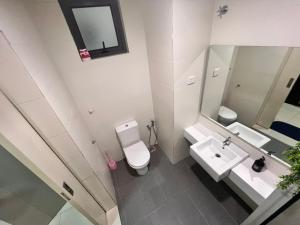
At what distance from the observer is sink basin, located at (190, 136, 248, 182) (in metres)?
1.39

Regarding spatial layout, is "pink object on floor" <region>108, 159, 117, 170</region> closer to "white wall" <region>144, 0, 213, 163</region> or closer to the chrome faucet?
"white wall" <region>144, 0, 213, 163</region>

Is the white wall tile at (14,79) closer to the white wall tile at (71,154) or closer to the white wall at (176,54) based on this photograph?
the white wall tile at (71,154)

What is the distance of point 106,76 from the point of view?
1714 millimetres

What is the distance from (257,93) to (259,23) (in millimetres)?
634

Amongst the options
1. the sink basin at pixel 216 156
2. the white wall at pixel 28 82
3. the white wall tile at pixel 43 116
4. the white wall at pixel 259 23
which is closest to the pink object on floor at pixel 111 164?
the white wall at pixel 28 82

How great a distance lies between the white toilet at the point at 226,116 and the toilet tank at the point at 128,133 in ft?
3.92

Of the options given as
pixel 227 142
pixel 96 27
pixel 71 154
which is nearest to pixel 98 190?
pixel 71 154

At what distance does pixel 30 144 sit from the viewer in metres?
0.86

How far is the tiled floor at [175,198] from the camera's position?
1617mm

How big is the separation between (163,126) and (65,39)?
1.65m

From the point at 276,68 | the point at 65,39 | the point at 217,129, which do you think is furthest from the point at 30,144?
the point at 276,68

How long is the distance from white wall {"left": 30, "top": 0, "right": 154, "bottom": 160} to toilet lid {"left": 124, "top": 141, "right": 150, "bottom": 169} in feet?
0.96

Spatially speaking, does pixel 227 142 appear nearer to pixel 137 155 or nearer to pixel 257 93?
pixel 257 93

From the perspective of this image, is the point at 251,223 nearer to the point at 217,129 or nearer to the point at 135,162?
the point at 217,129
